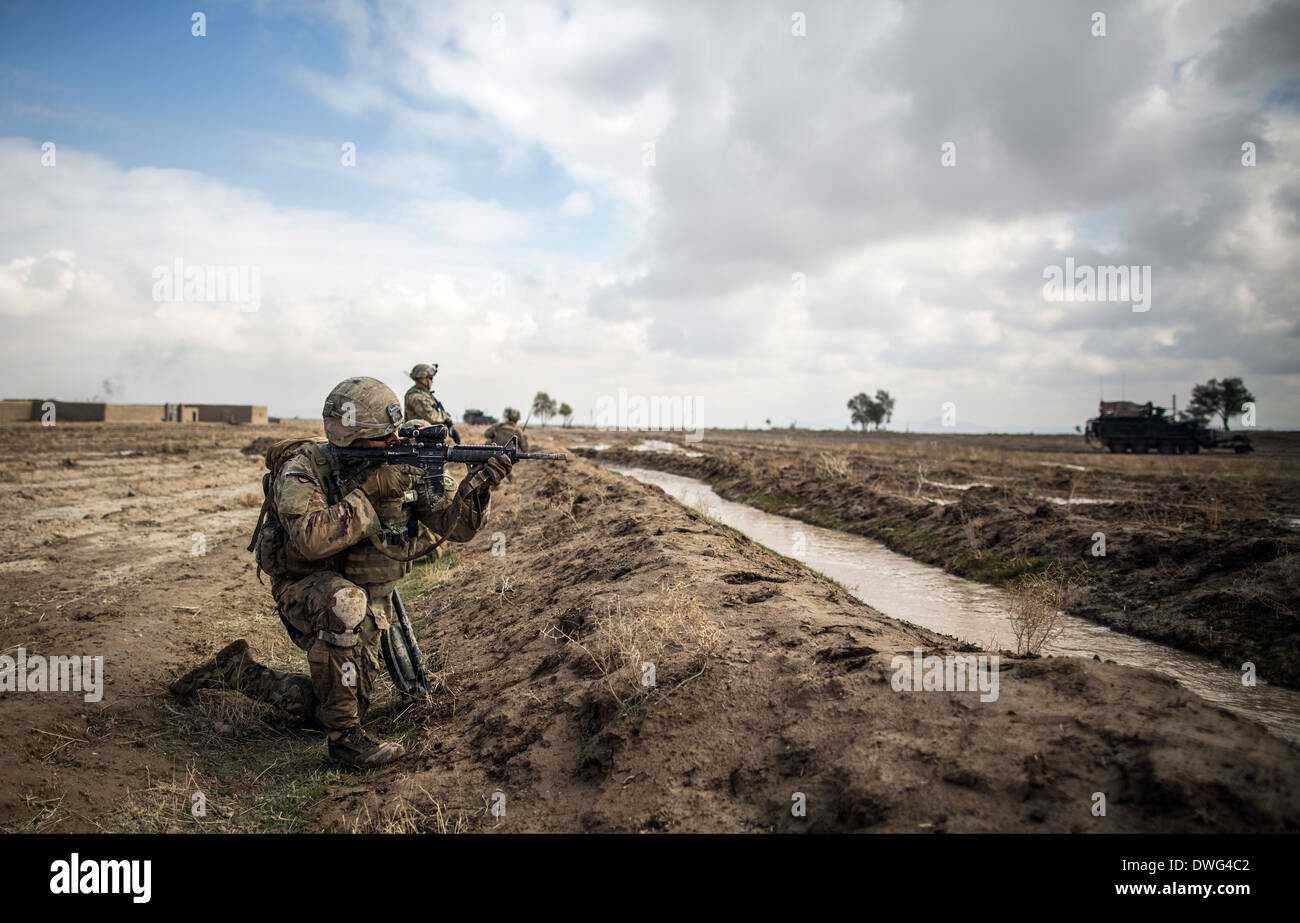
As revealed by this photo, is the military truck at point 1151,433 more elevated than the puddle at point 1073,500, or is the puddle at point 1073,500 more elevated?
the military truck at point 1151,433

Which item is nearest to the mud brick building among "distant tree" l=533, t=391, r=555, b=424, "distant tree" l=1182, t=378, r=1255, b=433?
"distant tree" l=533, t=391, r=555, b=424

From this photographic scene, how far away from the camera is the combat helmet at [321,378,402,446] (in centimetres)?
516

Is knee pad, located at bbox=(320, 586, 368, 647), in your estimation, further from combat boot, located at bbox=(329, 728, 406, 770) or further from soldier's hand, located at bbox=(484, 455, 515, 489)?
soldier's hand, located at bbox=(484, 455, 515, 489)

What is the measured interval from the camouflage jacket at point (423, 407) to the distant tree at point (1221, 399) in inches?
3107

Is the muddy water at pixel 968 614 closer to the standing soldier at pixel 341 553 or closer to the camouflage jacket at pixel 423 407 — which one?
the standing soldier at pixel 341 553

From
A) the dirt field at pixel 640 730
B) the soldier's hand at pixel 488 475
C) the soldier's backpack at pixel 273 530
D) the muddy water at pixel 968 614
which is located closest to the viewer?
the dirt field at pixel 640 730

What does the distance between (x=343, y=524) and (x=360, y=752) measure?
1.56 metres

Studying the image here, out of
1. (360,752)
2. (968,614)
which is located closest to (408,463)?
(360,752)

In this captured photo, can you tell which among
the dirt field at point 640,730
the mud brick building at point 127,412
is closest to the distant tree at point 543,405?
the mud brick building at point 127,412

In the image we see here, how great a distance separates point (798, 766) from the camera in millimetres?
3381

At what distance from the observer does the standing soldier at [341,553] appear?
15.6 feet
